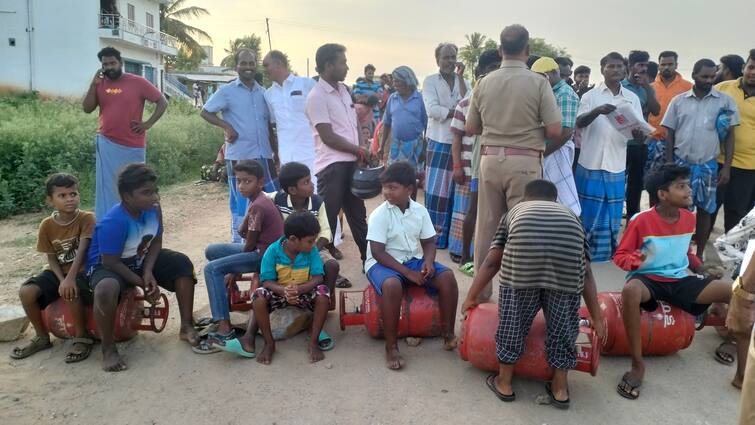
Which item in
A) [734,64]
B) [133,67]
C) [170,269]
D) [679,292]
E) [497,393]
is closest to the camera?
[497,393]

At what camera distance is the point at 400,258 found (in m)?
3.74

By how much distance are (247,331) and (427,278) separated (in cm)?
126

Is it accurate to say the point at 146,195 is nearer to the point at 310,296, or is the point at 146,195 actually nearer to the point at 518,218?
the point at 310,296

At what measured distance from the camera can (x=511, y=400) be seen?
301cm

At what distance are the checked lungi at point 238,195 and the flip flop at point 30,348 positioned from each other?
5.70ft

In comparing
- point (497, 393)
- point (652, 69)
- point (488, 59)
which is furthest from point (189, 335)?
point (652, 69)

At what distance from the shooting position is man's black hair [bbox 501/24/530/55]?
146 inches

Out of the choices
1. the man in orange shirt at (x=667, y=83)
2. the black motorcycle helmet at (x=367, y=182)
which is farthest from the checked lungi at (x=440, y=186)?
the man in orange shirt at (x=667, y=83)

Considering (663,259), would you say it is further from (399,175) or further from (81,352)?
(81,352)

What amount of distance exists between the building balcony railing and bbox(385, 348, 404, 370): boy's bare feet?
97.6 feet

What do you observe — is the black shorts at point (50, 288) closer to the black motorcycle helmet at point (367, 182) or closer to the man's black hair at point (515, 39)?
the black motorcycle helmet at point (367, 182)

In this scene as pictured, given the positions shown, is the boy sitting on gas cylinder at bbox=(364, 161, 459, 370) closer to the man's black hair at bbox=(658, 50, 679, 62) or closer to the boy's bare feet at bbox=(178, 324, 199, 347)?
the boy's bare feet at bbox=(178, 324, 199, 347)

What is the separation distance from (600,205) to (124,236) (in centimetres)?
420

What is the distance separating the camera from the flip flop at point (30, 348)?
139 inches
